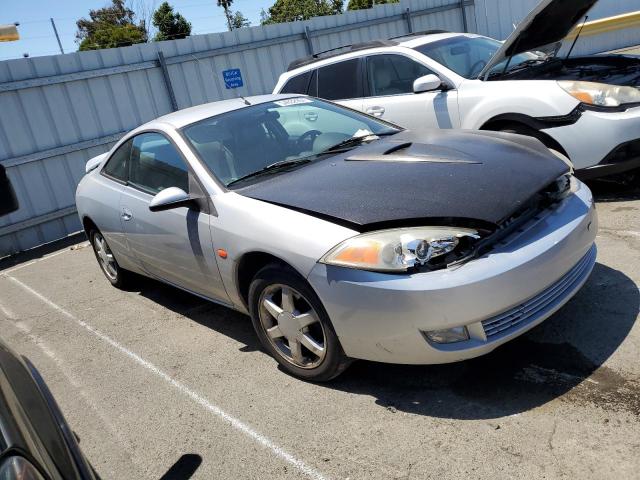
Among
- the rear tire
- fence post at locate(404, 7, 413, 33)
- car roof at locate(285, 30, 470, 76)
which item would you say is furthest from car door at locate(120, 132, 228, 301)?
fence post at locate(404, 7, 413, 33)

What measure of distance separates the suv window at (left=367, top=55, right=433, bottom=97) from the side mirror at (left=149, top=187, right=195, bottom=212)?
336cm

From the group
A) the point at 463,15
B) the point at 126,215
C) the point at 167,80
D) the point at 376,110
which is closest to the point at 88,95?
the point at 167,80

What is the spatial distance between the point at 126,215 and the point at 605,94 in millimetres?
3973

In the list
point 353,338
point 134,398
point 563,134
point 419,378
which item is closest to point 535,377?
point 419,378

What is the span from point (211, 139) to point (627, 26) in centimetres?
1503

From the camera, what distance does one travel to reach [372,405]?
304 centimetres

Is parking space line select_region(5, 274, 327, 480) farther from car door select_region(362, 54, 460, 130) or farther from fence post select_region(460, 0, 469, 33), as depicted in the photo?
fence post select_region(460, 0, 469, 33)

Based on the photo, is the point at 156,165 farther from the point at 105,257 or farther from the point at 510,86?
the point at 510,86

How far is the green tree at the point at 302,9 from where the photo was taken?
50094 millimetres

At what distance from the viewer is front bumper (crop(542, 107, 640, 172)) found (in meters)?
4.74

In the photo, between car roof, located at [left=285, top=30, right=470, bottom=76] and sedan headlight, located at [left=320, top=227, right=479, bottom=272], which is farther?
car roof, located at [left=285, top=30, right=470, bottom=76]

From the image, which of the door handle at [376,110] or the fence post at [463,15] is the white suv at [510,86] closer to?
the door handle at [376,110]

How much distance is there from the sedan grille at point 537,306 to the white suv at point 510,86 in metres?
2.07

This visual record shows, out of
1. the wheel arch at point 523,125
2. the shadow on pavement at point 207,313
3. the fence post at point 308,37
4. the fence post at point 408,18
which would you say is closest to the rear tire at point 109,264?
the shadow on pavement at point 207,313
